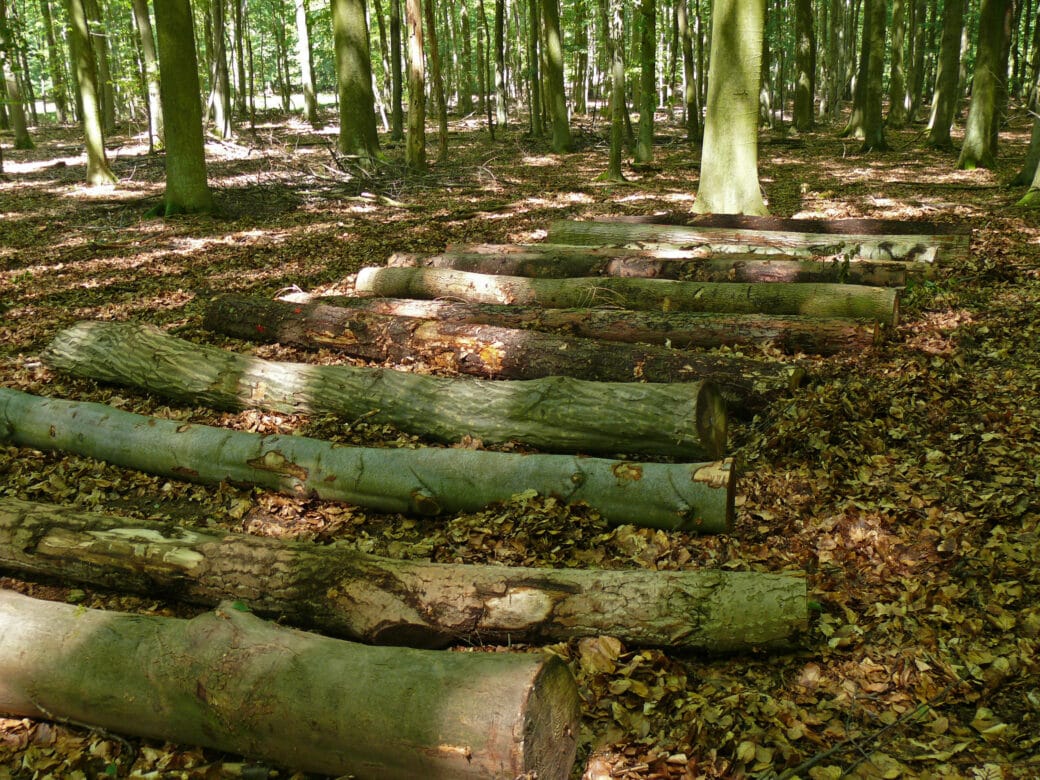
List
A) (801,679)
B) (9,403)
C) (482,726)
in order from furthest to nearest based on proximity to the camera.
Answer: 1. (9,403)
2. (801,679)
3. (482,726)

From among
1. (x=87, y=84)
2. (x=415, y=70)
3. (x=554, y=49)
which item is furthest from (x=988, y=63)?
(x=87, y=84)

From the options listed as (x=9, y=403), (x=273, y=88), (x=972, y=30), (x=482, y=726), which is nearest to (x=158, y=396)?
(x=9, y=403)

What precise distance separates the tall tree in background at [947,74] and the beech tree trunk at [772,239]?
480 inches

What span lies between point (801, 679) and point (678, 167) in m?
17.2

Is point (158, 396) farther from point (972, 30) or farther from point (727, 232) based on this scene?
point (972, 30)

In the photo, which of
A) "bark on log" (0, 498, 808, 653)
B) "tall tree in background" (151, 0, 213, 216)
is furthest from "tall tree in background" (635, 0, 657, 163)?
"bark on log" (0, 498, 808, 653)

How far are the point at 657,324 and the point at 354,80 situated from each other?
12.3 metres

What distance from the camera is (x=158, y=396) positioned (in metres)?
6.46

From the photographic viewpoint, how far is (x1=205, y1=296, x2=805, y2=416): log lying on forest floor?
5.41m

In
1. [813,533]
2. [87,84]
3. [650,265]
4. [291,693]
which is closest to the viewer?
[291,693]

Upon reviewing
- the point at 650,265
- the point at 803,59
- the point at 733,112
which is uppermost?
the point at 803,59

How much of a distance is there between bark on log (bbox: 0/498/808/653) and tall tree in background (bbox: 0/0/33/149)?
56.3 ft

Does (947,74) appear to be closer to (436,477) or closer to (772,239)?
(772,239)

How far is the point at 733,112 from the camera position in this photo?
33.2 feet
